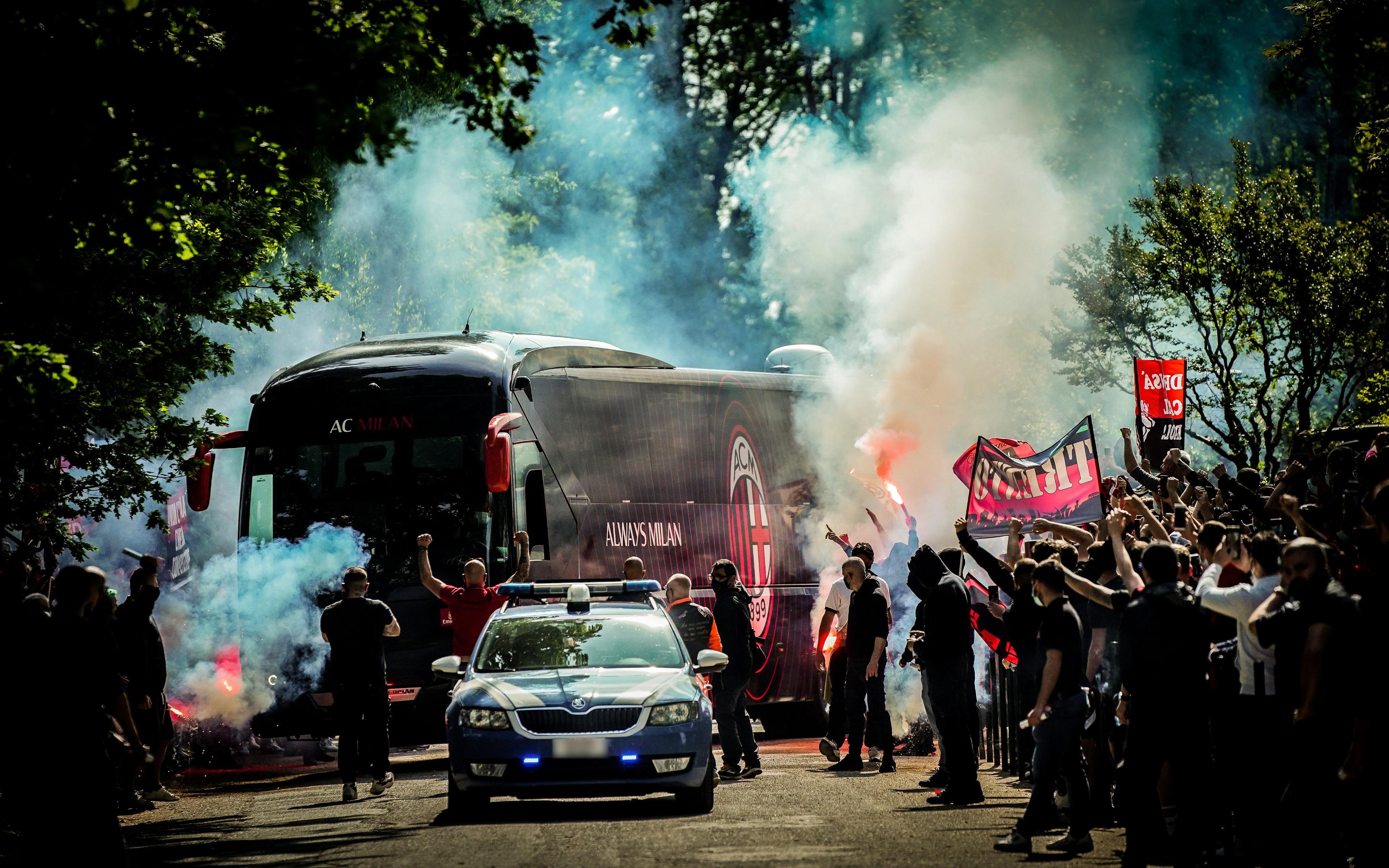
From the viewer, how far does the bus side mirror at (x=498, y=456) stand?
48.6 feet

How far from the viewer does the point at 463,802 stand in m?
10.9

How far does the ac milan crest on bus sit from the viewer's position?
736 inches

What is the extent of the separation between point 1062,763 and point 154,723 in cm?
697

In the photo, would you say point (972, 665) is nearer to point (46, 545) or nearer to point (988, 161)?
point (46, 545)

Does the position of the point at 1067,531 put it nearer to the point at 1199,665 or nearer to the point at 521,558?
the point at 1199,665

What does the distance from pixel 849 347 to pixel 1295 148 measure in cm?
1452

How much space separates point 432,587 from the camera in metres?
14.7

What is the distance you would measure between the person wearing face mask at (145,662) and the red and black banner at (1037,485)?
24.5ft

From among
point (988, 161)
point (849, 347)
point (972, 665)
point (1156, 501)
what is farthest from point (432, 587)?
point (988, 161)

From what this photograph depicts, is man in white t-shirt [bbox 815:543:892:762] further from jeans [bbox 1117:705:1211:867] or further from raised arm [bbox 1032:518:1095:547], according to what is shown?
jeans [bbox 1117:705:1211:867]

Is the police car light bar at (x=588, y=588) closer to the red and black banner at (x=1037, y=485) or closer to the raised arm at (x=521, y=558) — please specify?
the raised arm at (x=521, y=558)

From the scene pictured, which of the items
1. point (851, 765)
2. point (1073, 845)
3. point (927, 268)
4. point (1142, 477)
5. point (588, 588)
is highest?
point (927, 268)

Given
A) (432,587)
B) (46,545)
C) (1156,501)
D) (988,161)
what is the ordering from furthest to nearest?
(988,161) → (46,545) → (432,587) → (1156,501)

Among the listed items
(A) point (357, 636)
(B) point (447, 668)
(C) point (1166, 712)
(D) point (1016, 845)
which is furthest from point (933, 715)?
(A) point (357, 636)
